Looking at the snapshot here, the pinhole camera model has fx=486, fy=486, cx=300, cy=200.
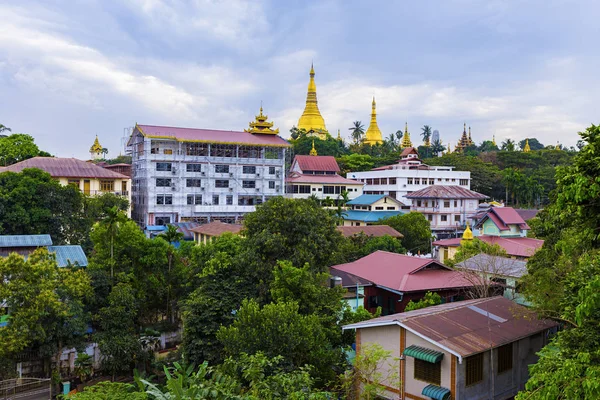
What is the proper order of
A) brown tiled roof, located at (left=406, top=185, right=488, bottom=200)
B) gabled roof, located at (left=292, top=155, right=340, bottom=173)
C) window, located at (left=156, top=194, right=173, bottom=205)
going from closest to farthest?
window, located at (left=156, top=194, right=173, bottom=205), brown tiled roof, located at (left=406, top=185, right=488, bottom=200), gabled roof, located at (left=292, top=155, right=340, bottom=173)

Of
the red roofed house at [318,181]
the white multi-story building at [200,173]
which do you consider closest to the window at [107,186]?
the white multi-story building at [200,173]

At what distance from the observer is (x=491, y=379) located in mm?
14039

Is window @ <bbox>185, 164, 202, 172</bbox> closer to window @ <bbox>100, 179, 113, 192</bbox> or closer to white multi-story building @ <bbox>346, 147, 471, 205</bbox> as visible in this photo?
window @ <bbox>100, 179, 113, 192</bbox>

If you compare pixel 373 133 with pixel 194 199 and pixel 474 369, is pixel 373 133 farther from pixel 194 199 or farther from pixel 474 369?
pixel 474 369

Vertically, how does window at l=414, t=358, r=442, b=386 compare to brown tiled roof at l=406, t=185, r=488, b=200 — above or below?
below

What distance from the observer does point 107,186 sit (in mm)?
47312

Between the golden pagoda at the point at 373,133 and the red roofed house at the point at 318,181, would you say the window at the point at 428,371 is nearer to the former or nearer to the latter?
→ the red roofed house at the point at 318,181

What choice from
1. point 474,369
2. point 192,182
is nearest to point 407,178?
point 192,182

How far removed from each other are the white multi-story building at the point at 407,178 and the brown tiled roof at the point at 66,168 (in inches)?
1285

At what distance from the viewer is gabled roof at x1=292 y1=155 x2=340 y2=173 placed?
209 ft

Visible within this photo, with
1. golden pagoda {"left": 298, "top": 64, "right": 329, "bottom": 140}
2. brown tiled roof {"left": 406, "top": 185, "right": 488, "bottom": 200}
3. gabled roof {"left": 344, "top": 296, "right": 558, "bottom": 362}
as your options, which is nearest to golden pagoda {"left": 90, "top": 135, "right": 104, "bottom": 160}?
golden pagoda {"left": 298, "top": 64, "right": 329, "bottom": 140}

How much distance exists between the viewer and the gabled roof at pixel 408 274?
23.1 metres

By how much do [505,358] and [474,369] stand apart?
5.84ft

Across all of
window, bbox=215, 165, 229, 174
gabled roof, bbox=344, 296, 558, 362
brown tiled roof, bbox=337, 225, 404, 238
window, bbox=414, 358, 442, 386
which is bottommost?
window, bbox=414, 358, 442, 386
